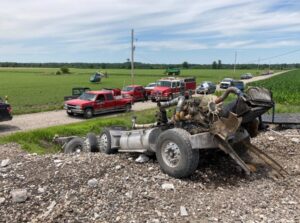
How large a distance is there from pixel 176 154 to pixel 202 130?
0.69m

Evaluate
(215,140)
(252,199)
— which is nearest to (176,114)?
(215,140)

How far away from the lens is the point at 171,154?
24.6 feet

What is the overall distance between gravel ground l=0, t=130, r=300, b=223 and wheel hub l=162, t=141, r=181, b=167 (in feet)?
0.98

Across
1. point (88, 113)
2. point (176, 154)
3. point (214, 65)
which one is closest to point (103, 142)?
point (176, 154)

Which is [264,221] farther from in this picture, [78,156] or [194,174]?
[78,156]

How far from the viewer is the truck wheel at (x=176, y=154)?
7.13 metres

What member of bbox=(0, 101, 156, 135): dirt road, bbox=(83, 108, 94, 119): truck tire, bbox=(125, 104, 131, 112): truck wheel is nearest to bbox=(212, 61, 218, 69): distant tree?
bbox=(125, 104, 131, 112): truck wheel

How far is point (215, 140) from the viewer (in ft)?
23.7

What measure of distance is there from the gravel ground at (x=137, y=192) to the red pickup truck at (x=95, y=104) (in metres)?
16.0

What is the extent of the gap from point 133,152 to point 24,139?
24.6 ft

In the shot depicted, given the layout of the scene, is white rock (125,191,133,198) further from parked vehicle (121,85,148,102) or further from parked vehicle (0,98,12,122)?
parked vehicle (121,85,148,102)

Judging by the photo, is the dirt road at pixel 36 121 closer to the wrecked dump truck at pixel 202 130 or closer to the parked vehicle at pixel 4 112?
the parked vehicle at pixel 4 112

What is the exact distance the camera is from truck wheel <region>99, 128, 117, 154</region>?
30.7 feet

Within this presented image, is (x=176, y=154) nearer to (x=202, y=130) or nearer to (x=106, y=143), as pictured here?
(x=202, y=130)
